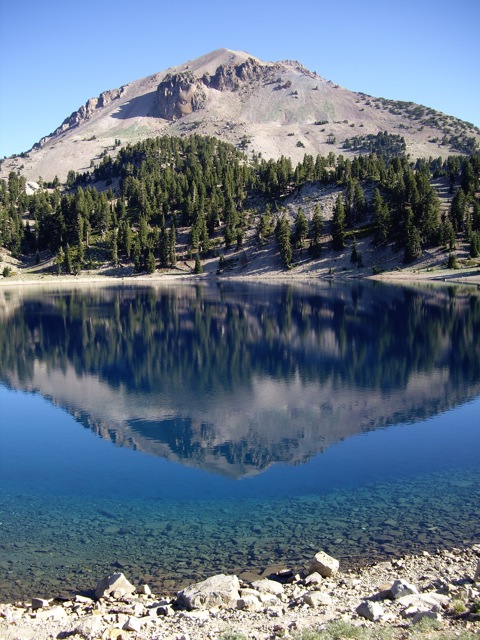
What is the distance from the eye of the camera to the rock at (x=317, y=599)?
1162cm

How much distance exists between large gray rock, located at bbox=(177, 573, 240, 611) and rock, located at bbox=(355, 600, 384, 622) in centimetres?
275

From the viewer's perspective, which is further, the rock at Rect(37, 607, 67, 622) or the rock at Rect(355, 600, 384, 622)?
the rock at Rect(37, 607, 67, 622)

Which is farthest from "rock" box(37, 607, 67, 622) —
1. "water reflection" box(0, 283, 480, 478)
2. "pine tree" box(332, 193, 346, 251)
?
"pine tree" box(332, 193, 346, 251)

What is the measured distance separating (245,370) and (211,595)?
1140 inches

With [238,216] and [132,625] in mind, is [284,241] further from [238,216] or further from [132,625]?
[132,625]

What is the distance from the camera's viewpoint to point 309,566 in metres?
14.0

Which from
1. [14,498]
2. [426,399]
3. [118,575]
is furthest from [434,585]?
[426,399]

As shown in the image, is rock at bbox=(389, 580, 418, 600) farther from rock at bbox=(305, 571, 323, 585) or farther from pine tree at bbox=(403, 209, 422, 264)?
pine tree at bbox=(403, 209, 422, 264)

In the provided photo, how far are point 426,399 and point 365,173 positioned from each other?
140 metres

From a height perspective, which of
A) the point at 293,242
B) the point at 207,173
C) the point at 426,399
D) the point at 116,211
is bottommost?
the point at 426,399

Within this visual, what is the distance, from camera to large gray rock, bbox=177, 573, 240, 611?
12.0m

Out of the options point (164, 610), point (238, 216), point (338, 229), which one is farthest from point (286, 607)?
point (238, 216)

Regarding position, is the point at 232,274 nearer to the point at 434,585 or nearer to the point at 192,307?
the point at 192,307

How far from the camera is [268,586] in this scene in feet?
43.0
